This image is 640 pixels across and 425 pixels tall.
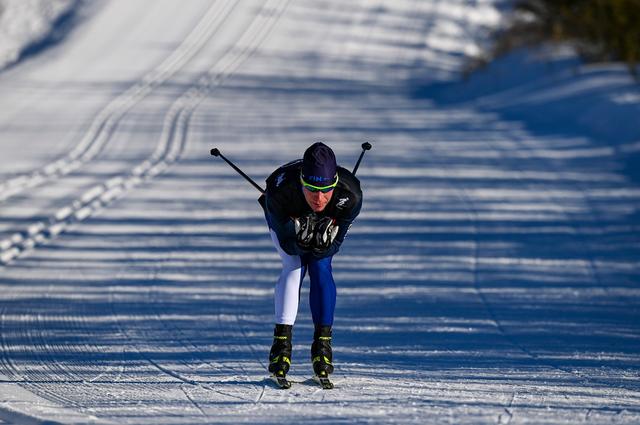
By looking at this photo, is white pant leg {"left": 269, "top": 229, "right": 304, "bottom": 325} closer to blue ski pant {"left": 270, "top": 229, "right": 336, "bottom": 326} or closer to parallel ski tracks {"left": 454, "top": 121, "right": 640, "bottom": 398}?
blue ski pant {"left": 270, "top": 229, "right": 336, "bottom": 326}

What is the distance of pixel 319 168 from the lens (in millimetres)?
5613

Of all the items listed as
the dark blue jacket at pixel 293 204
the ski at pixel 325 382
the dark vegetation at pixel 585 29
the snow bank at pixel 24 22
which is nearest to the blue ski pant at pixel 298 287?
the dark blue jacket at pixel 293 204

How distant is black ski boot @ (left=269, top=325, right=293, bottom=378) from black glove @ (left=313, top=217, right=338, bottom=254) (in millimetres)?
530

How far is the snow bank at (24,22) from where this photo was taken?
90.0ft

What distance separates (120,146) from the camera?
16.8m

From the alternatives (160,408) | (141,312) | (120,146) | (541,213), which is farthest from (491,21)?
(160,408)

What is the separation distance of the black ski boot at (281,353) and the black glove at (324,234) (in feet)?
1.74

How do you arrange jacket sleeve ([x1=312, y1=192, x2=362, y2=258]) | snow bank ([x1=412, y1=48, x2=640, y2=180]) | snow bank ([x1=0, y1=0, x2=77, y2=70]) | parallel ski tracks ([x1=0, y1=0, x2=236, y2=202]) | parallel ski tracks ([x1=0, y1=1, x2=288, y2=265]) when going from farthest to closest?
snow bank ([x1=0, y1=0, x2=77, y2=70]) < snow bank ([x1=412, y1=48, x2=640, y2=180]) < parallel ski tracks ([x1=0, y1=0, x2=236, y2=202]) < parallel ski tracks ([x1=0, y1=1, x2=288, y2=265]) < jacket sleeve ([x1=312, y1=192, x2=362, y2=258])

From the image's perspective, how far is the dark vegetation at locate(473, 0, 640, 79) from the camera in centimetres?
1991

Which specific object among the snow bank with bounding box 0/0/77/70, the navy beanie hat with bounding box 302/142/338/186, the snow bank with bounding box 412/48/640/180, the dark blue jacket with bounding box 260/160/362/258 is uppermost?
the navy beanie hat with bounding box 302/142/338/186

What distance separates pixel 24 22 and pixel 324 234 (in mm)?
25790

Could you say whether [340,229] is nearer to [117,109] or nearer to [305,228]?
[305,228]

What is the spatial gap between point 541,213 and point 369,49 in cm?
1716

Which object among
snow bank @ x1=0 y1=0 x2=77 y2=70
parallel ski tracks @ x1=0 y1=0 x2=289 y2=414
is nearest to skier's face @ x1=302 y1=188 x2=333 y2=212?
parallel ski tracks @ x1=0 y1=0 x2=289 y2=414
